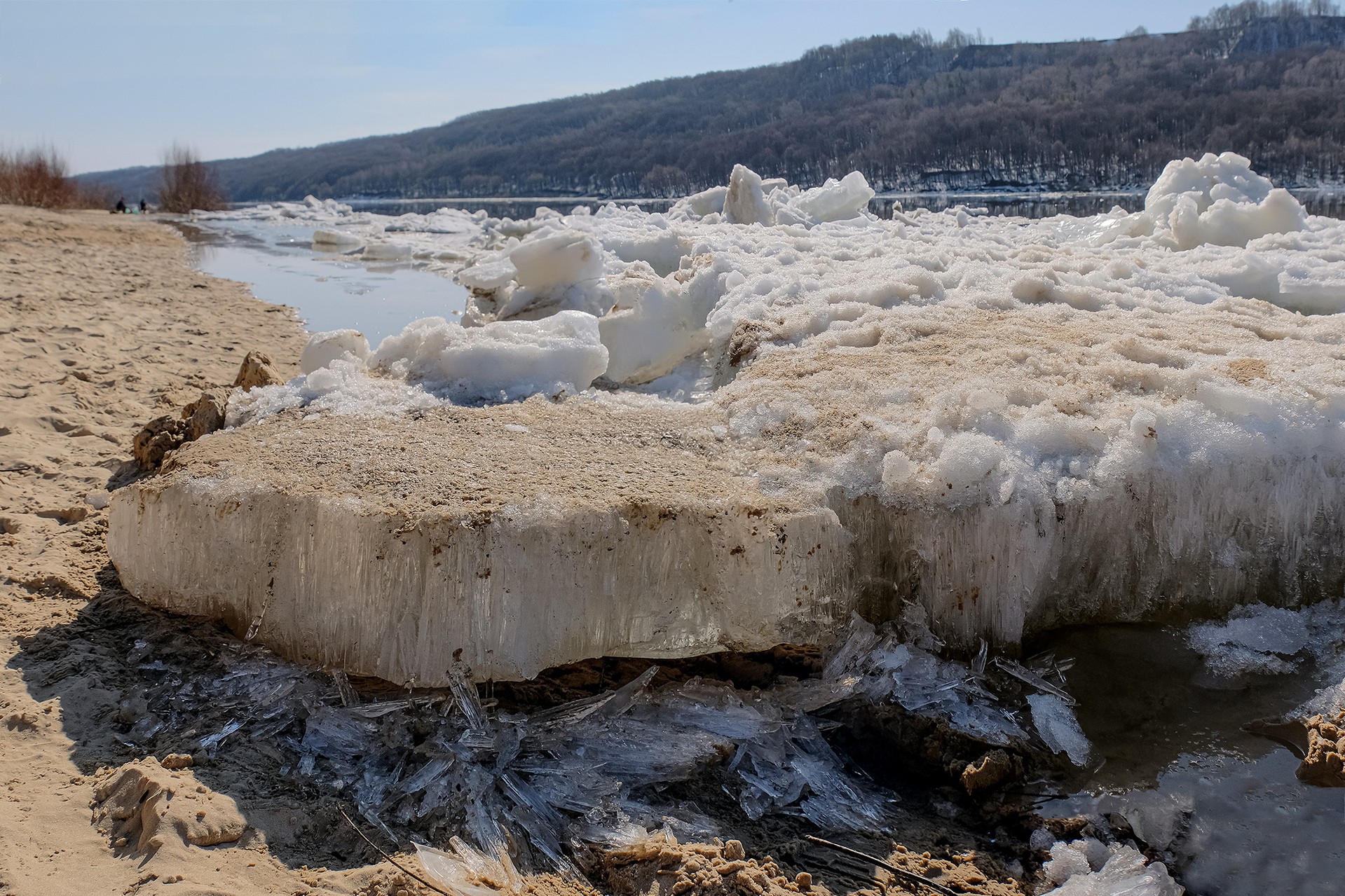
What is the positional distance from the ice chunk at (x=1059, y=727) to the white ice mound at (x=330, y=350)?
3.08 m

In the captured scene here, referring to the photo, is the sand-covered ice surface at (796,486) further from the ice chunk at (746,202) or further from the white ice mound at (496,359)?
the ice chunk at (746,202)

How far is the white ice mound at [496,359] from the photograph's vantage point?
11.7 ft

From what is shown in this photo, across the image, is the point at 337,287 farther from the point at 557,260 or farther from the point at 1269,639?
the point at 1269,639

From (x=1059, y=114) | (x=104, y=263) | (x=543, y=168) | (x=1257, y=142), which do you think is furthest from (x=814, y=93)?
(x=104, y=263)

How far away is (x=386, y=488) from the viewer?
2477mm

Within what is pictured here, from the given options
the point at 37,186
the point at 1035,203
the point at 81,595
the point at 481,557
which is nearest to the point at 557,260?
the point at 81,595

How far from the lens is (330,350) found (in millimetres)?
4004

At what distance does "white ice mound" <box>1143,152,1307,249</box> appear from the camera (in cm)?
582

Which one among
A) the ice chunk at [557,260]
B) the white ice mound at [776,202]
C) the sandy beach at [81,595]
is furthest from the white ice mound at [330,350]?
the white ice mound at [776,202]

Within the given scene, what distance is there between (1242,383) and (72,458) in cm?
480

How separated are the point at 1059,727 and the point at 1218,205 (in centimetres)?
497

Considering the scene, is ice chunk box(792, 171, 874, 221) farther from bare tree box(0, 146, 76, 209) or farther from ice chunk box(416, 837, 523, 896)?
bare tree box(0, 146, 76, 209)

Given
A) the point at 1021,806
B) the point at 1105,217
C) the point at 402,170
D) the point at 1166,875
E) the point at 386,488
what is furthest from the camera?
the point at 402,170

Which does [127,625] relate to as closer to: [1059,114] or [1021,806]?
[1021,806]
